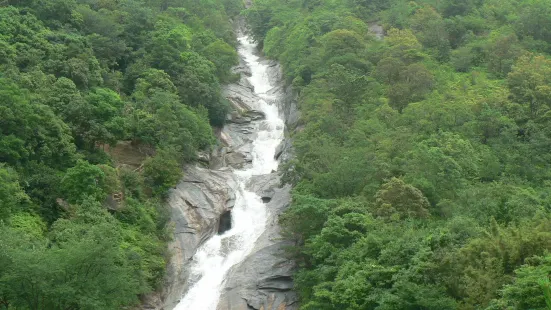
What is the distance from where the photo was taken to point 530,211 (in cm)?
2455

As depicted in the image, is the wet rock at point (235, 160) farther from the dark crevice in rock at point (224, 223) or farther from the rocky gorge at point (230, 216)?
the dark crevice in rock at point (224, 223)

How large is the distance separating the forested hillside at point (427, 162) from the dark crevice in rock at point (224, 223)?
5880 millimetres

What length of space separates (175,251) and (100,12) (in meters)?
28.1

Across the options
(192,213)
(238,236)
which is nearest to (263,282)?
(238,236)

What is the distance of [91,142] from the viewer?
3525cm

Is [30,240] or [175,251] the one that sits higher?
[30,240]

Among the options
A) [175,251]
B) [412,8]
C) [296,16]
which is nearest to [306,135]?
[175,251]

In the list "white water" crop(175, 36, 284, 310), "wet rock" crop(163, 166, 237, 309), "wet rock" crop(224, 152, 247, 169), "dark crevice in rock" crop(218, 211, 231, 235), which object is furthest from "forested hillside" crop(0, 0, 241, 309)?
"dark crevice in rock" crop(218, 211, 231, 235)

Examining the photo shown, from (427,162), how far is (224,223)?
50.3 feet

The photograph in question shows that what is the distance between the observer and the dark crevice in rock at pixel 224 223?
128 ft

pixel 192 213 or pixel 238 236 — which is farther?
pixel 238 236

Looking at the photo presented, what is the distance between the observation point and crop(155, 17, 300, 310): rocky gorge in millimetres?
30844

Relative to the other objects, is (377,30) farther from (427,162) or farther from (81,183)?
(81,183)

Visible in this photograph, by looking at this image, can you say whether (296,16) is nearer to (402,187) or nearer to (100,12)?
(100,12)
